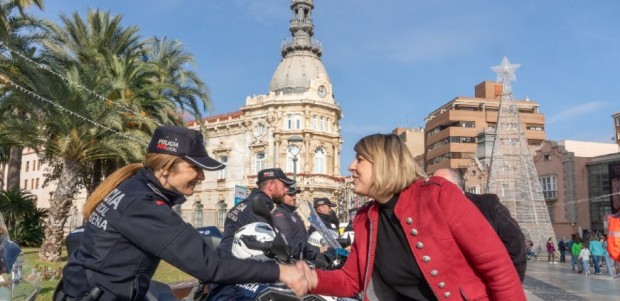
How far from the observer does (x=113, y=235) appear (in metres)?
2.51

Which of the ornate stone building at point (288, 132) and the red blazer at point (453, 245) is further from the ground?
the ornate stone building at point (288, 132)

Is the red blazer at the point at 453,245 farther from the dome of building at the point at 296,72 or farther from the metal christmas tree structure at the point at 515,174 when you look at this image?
the dome of building at the point at 296,72

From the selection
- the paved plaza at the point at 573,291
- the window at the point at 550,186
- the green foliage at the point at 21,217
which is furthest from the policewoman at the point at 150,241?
the window at the point at 550,186

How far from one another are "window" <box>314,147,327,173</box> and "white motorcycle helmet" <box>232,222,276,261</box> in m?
44.3

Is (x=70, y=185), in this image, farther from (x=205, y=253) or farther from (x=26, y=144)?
(x=205, y=253)

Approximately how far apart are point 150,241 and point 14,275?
116 cm

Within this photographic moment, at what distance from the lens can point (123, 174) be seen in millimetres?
3064

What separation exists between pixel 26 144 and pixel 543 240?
3068 cm

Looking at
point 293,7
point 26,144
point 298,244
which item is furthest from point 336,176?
point 298,244

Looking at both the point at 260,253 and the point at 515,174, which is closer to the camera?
the point at 260,253

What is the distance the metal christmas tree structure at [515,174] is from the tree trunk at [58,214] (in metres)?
27.4

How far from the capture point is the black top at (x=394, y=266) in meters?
2.46

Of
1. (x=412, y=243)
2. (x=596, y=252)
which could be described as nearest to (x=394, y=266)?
(x=412, y=243)

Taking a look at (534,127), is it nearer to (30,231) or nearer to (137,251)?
(30,231)
